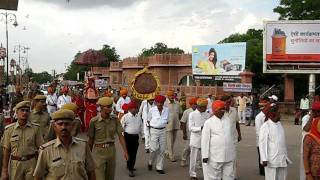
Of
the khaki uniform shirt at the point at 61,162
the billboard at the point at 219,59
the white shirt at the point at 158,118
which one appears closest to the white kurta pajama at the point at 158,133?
the white shirt at the point at 158,118

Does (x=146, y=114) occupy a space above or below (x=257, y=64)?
below

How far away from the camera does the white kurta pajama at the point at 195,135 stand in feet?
34.2

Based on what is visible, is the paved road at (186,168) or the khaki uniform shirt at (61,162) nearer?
the khaki uniform shirt at (61,162)

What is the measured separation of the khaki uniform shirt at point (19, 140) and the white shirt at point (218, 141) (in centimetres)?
286

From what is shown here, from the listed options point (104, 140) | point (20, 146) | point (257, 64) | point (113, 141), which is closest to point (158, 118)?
point (113, 141)

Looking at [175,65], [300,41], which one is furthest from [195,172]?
[175,65]

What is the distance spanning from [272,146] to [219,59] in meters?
28.4

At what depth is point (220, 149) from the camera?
8.18m

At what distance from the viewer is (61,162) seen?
177 inches

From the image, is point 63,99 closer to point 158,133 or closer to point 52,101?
point 52,101

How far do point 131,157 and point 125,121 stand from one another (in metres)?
0.76

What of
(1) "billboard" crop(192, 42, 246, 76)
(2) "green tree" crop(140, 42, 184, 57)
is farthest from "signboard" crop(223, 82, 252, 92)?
(2) "green tree" crop(140, 42, 184, 57)

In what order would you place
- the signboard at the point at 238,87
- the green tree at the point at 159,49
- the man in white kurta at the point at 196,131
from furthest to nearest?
the green tree at the point at 159,49, the signboard at the point at 238,87, the man in white kurta at the point at 196,131

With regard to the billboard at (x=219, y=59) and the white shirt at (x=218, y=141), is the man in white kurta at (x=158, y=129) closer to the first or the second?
the white shirt at (x=218, y=141)
